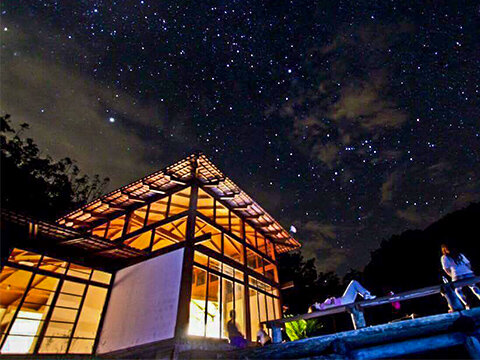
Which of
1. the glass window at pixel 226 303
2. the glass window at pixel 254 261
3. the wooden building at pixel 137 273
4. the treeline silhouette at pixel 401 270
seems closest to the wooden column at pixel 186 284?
the wooden building at pixel 137 273

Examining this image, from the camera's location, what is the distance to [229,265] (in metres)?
11.6

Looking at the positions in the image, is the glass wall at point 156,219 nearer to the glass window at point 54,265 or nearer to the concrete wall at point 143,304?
the concrete wall at point 143,304

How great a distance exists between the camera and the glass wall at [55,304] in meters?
9.59

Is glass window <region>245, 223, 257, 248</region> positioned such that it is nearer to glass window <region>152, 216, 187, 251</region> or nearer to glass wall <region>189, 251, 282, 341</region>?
glass wall <region>189, 251, 282, 341</region>

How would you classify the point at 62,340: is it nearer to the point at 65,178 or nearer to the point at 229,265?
the point at 229,265

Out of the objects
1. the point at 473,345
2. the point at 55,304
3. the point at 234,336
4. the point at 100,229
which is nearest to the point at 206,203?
the point at 100,229

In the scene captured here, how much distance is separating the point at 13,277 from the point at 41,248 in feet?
7.57

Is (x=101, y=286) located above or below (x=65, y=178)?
below

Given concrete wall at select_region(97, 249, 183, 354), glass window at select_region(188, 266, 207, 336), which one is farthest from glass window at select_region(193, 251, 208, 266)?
concrete wall at select_region(97, 249, 183, 354)

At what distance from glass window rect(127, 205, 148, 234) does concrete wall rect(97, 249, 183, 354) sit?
2.26 meters

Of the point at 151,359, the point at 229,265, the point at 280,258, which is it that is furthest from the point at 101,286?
the point at 280,258

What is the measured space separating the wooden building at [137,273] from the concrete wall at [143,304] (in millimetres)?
36

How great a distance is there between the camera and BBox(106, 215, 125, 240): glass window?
13.4 m

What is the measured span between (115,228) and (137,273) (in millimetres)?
3782
